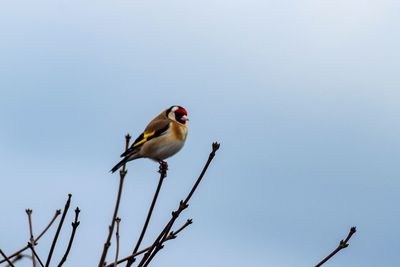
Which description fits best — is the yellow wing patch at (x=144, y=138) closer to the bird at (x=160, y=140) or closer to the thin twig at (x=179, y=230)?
the bird at (x=160, y=140)

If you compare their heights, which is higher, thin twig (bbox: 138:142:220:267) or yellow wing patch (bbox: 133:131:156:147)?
yellow wing patch (bbox: 133:131:156:147)

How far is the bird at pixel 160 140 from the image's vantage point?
12383 mm

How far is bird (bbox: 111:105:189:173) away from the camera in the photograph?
12383 millimetres

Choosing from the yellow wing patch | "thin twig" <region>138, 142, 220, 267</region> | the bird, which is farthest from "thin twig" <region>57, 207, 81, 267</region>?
the yellow wing patch

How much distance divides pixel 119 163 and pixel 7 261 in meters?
7.51

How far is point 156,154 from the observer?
1236cm

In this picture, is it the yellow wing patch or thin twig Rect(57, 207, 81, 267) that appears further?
the yellow wing patch

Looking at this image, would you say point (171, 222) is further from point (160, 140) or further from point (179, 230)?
point (160, 140)

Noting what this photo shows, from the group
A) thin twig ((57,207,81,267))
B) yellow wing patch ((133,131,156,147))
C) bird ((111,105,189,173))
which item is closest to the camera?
thin twig ((57,207,81,267))

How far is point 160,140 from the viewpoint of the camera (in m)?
12.5

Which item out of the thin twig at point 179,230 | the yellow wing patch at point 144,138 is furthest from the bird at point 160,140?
the thin twig at point 179,230

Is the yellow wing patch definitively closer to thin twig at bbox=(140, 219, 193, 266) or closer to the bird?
the bird

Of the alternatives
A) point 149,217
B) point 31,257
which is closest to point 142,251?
point 149,217

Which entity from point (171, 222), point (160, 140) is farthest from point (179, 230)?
point (160, 140)
